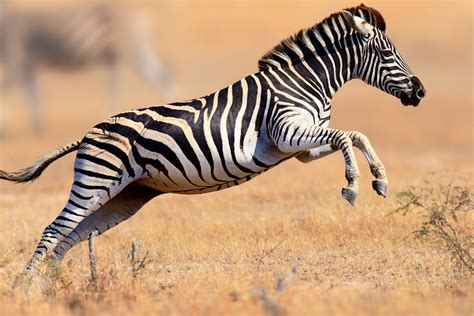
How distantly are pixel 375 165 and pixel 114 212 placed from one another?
2615 mm

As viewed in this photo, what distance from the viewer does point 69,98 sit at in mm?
39844

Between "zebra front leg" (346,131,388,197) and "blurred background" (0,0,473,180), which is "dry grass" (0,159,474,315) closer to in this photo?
"zebra front leg" (346,131,388,197)

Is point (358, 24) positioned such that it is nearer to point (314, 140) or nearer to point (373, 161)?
point (314, 140)

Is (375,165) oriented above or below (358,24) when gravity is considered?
below

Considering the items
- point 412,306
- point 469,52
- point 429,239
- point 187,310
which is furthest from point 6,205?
point 469,52

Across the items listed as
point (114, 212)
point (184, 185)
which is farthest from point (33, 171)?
point (184, 185)

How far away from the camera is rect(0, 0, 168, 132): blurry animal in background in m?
29.5

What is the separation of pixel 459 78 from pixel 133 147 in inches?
1118

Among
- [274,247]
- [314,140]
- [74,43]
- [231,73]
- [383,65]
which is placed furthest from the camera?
[231,73]

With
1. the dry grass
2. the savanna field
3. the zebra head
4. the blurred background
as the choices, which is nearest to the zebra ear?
the zebra head

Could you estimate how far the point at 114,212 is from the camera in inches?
365

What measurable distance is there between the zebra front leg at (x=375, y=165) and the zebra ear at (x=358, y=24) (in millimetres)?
1258

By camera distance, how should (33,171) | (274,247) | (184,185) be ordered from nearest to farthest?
(184,185), (33,171), (274,247)

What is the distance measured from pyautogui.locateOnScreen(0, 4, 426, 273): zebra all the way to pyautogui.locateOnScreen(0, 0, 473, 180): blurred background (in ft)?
26.4
